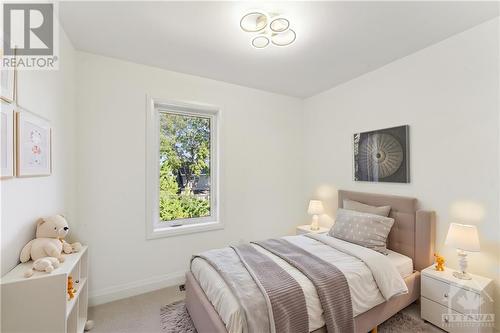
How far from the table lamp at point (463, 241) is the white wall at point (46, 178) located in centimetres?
315

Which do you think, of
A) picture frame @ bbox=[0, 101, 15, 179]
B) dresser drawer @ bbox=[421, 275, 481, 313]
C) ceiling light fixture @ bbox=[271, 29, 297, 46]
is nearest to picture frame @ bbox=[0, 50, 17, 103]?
picture frame @ bbox=[0, 101, 15, 179]

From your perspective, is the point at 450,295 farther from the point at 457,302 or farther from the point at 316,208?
the point at 316,208

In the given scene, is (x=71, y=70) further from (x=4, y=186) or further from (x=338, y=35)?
(x=338, y=35)

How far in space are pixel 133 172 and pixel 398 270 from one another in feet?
9.55

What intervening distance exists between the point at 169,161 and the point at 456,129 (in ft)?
10.2

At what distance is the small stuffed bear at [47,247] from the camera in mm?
1384

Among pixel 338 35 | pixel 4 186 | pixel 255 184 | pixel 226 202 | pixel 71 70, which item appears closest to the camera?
pixel 4 186

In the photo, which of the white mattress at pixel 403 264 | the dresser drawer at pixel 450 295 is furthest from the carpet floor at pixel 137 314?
the white mattress at pixel 403 264

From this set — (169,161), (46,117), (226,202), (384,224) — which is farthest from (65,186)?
(384,224)

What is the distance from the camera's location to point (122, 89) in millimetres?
2545

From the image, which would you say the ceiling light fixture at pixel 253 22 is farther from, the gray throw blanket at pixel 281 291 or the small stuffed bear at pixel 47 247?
the small stuffed bear at pixel 47 247

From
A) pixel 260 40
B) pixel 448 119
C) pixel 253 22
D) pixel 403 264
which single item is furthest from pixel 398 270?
pixel 253 22

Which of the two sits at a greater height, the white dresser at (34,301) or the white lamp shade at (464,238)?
the white lamp shade at (464,238)

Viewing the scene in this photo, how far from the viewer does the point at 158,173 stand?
2.85 meters
